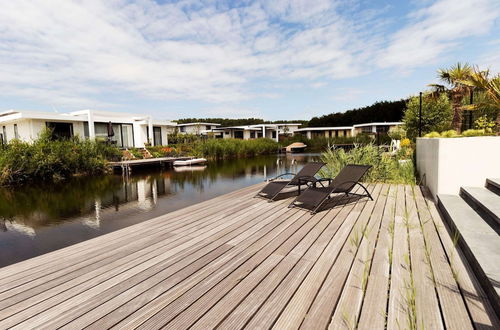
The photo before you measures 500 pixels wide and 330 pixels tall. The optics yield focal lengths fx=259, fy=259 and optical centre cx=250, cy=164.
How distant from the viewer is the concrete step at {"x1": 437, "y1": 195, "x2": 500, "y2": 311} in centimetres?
157

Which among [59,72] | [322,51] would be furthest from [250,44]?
[59,72]

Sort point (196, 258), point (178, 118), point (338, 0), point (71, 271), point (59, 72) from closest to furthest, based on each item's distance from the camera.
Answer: point (71, 271), point (196, 258), point (338, 0), point (59, 72), point (178, 118)

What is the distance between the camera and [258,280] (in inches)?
72.8

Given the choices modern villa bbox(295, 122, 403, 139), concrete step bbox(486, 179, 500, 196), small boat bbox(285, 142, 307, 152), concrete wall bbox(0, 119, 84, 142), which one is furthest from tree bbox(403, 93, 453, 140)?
modern villa bbox(295, 122, 403, 139)

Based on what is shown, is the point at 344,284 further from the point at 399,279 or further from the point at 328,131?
the point at 328,131

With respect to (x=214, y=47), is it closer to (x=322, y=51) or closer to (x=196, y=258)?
(x=322, y=51)

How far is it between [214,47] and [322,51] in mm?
6275

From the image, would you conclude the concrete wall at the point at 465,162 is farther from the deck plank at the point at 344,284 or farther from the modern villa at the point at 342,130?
the modern villa at the point at 342,130

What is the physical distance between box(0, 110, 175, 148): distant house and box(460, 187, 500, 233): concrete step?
1691 centimetres

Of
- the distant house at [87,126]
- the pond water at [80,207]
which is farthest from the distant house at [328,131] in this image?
the pond water at [80,207]

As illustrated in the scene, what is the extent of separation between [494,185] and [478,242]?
162 cm

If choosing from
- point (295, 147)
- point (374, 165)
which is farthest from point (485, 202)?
point (295, 147)

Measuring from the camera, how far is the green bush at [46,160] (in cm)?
1071

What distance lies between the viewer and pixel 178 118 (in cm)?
5203
